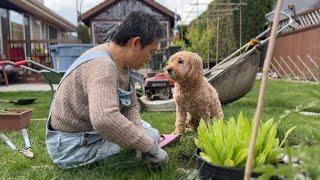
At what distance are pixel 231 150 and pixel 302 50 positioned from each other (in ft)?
42.4

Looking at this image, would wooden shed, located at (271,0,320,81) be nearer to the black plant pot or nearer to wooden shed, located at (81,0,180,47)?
wooden shed, located at (81,0,180,47)

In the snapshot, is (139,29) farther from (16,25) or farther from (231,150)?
(16,25)

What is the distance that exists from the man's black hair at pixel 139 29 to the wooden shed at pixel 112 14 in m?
15.2

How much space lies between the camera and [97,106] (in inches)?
85.0

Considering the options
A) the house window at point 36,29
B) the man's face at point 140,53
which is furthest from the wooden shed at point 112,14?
the man's face at point 140,53

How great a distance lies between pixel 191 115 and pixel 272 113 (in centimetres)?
172

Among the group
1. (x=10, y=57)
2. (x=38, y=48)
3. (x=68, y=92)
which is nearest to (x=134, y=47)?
(x=68, y=92)

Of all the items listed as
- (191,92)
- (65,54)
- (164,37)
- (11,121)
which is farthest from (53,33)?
(164,37)

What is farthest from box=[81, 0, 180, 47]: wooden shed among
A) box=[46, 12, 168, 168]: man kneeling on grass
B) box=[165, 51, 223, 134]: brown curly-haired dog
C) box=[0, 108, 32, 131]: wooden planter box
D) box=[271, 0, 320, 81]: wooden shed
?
box=[46, 12, 168, 168]: man kneeling on grass

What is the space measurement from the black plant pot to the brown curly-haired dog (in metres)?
1.91

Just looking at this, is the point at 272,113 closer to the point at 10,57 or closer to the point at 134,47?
the point at 134,47

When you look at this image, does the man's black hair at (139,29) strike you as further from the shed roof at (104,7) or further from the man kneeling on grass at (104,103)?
the shed roof at (104,7)

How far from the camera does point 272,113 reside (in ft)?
17.9

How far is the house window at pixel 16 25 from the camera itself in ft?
55.4
